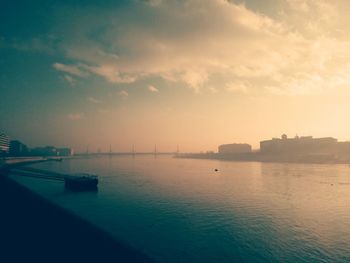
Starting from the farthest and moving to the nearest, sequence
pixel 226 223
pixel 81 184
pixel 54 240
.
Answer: pixel 81 184 → pixel 226 223 → pixel 54 240

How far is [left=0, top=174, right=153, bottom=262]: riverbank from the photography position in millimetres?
21750

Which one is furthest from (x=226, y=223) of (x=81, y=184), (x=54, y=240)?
(x=81, y=184)

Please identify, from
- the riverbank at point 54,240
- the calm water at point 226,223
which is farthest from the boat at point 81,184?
the riverbank at point 54,240

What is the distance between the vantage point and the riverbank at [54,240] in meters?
21.8

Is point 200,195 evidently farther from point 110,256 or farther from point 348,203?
point 110,256

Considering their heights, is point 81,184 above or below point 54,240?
below

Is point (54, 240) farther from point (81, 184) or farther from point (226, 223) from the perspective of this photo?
point (81, 184)

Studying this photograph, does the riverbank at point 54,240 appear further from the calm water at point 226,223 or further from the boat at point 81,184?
the boat at point 81,184

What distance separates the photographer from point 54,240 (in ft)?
84.5

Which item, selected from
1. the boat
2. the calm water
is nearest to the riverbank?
the calm water

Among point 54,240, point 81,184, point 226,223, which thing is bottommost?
point 226,223

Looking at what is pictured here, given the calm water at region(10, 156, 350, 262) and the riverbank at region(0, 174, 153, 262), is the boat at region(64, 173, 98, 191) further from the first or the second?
the riverbank at region(0, 174, 153, 262)

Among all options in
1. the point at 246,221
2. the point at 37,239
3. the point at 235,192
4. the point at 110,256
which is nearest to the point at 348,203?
the point at 235,192

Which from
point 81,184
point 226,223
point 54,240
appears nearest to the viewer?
point 54,240
